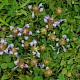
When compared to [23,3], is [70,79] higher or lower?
lower

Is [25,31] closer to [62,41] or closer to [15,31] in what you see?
[15,31]

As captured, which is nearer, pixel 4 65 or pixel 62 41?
pixel 4 65

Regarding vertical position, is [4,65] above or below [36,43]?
below

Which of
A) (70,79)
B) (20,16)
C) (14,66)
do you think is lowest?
(70,79)

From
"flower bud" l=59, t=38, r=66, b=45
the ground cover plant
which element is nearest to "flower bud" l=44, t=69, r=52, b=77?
the ground cover plant

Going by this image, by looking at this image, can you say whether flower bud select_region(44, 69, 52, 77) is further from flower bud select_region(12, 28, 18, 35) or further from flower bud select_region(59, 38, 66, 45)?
flower bud select_region(12, 28, 18, 35)

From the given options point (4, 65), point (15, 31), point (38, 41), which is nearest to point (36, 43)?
point (38, 41)

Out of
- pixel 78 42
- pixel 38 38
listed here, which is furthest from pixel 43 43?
pixel 78 42

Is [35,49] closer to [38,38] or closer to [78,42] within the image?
[38,38]
